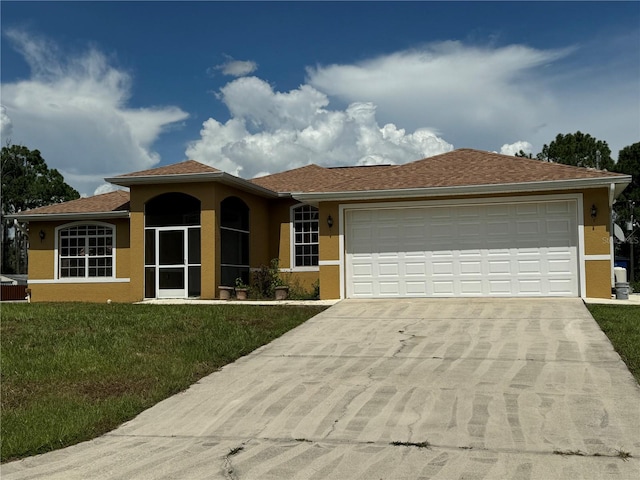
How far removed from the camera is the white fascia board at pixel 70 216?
20359 millimetres

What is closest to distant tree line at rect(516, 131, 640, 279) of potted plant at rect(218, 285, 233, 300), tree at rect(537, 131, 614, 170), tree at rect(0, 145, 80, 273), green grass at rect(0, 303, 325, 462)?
tree at rect(537, 131, 614, 170)

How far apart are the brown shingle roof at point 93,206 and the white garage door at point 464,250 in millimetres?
8432

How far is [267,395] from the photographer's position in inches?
315

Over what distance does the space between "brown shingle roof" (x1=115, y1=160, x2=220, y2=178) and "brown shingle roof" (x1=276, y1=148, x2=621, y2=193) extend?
139 inches

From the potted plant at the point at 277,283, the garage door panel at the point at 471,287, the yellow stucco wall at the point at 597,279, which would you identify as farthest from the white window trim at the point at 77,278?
the yellow stucco wall at the point at 597,279

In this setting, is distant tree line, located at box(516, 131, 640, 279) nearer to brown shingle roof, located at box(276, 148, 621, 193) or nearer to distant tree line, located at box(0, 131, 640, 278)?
distant tree line, located at box(0, 131, 640, 278)

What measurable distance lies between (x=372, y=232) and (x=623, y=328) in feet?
22.4

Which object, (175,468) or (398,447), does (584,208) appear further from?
(175,468)

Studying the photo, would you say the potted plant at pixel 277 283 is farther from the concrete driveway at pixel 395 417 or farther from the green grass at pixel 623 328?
the green grass at pixel 623 328

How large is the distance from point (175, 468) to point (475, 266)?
11270mm

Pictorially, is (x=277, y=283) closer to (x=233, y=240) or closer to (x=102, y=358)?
(x=233, y=240)

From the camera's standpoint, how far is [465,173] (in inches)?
658

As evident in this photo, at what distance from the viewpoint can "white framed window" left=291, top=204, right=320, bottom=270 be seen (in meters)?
20.4

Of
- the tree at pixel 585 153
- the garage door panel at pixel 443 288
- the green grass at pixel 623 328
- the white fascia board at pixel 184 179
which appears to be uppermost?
the tree at pixel 585 153
